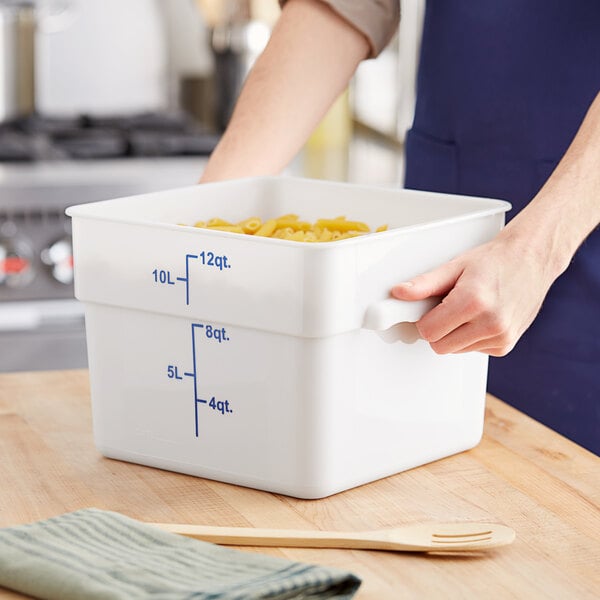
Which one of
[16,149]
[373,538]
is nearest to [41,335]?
[16,149]

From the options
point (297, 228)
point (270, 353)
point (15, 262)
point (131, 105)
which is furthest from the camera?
point (131, 105)

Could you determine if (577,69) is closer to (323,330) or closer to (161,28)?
(323,330)

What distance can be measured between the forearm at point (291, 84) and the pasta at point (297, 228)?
22 cm

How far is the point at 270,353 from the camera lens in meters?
0.77

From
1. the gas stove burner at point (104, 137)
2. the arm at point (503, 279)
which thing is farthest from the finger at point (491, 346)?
the gas stove burner at point (104, 137)

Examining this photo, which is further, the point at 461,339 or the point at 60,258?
the point at 60,258

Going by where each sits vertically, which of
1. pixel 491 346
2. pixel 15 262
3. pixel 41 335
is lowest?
pixel 41 335

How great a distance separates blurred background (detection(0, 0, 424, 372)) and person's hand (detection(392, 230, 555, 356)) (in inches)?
41.7

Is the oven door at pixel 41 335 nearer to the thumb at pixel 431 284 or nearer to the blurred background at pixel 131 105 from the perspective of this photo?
the blurred background at pixel 131 105

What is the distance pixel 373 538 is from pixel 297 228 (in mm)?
261

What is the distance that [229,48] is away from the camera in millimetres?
2271

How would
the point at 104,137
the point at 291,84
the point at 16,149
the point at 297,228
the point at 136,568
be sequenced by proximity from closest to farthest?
1. the point at 136,568
2. the point at 297,228
3. the point at 291,84
4. the point at 16,149
5. the point at 104,137

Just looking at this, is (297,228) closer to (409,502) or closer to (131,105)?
(409,502)

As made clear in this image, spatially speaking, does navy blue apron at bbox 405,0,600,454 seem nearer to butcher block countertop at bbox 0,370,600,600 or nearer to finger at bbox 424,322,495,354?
butcher block countertop at bbox 0,370,600,600
